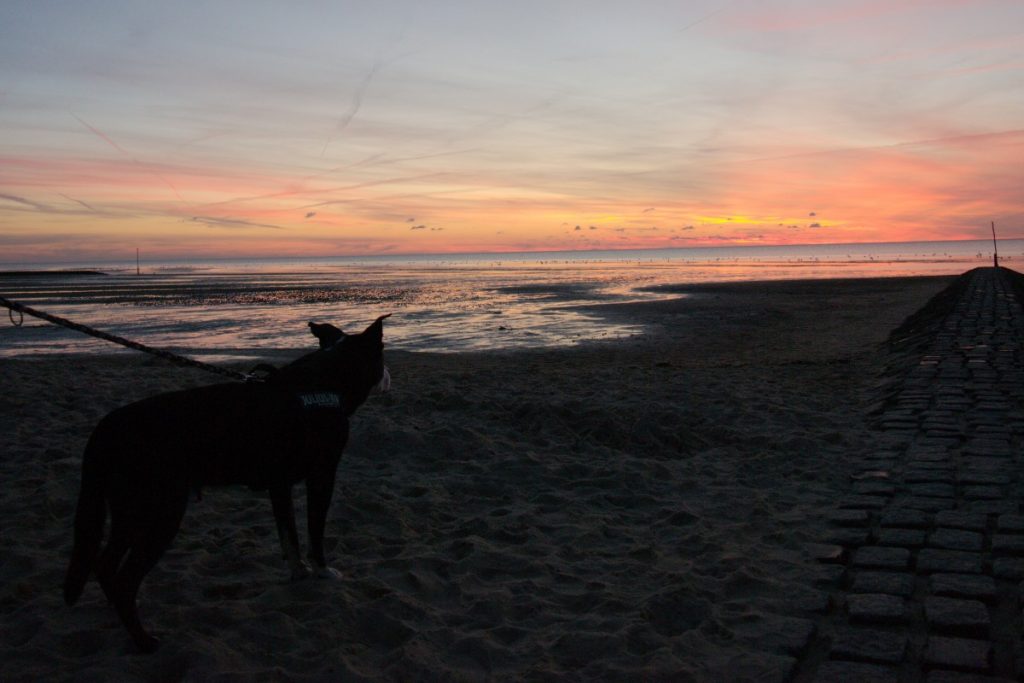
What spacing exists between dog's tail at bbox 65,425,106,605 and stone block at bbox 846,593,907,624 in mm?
3943

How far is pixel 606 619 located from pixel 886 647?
1.40 metres

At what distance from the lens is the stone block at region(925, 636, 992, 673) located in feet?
10.9

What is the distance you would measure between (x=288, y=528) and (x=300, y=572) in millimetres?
317

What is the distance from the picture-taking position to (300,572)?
4543mm

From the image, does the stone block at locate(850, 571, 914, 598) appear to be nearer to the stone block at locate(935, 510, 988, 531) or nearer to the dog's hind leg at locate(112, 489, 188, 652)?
the stone block at locate(935, 510, 988, 531)

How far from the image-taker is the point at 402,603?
4.25 metres

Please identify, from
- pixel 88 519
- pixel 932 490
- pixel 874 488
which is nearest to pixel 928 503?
pixel 932 490

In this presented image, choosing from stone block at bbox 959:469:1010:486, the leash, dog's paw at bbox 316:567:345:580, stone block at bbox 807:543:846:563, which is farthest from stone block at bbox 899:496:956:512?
the leash

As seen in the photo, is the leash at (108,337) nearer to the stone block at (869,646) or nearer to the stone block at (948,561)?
the stone block at (869,646)

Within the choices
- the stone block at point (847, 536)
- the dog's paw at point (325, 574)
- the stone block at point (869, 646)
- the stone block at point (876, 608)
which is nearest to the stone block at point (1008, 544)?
the stone block at point (847, 536)

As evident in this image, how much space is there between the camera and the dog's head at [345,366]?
14.2 ft

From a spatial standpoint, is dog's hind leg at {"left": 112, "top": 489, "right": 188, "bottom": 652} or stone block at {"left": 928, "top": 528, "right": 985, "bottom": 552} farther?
stone block at {"left": 928, "top": 528, "right": 985, "bottom": 552}

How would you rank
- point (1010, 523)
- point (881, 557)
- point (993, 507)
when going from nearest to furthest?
point (881, 557) < point (1010, 523) < point (993, 507)

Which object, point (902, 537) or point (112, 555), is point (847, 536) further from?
point (112, 555)
